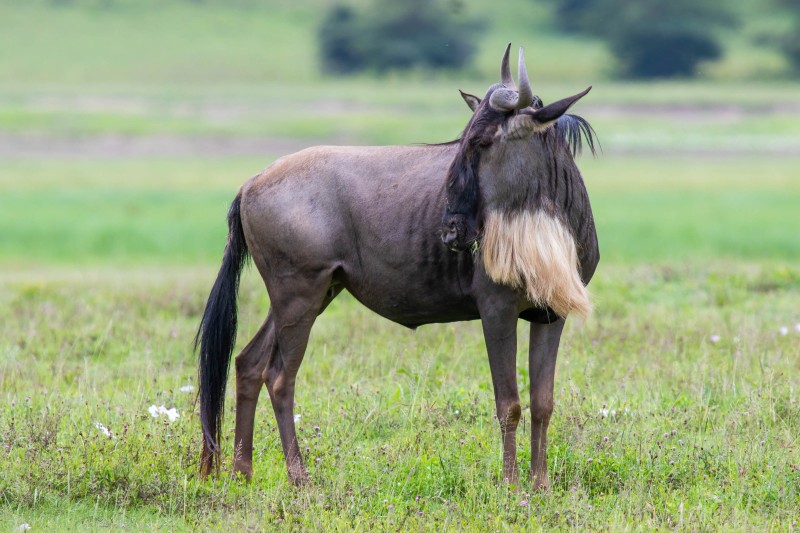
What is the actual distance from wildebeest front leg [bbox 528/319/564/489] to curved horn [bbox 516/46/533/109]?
1247 mm

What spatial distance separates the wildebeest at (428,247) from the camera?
18.7ft

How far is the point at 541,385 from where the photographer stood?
5.94m

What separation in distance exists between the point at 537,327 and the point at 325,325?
4485mm

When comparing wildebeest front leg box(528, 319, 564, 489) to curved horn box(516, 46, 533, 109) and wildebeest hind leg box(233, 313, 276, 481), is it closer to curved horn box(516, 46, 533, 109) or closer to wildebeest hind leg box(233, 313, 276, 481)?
curved horn box(516, 46, 533, 109)

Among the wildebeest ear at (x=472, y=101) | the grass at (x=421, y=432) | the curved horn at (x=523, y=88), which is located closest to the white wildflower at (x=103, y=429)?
the grass at (x=421, y=432)

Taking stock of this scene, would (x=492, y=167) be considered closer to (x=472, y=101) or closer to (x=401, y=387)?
(x=472, y=101)

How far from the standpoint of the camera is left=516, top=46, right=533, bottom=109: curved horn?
5302 mm

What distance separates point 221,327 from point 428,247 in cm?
150

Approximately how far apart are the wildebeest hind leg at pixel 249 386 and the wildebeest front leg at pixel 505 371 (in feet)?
4.57

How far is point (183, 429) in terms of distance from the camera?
6508mm

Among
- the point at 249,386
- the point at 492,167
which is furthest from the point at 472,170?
the point at 249,386

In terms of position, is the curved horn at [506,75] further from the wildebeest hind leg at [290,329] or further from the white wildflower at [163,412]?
the white wildflower at [163,412]

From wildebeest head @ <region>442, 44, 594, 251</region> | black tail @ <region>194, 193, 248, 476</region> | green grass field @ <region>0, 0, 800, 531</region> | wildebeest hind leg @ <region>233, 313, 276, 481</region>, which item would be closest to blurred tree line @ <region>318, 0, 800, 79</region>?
green grass field @ <region>0, 0, 800, 531</region>

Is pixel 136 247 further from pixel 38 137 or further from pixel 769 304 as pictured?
pixel 38 137
